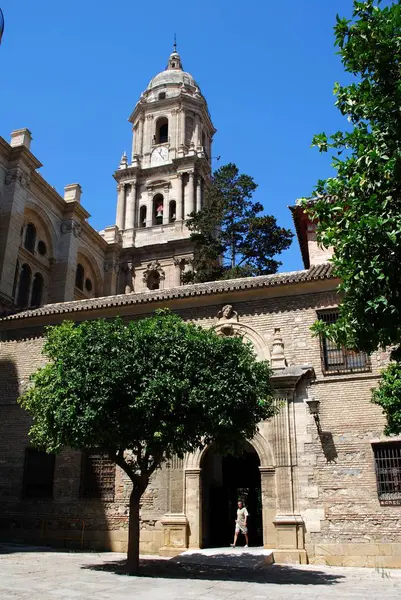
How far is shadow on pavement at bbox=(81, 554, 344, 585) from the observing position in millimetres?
11539

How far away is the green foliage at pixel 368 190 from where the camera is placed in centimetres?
816

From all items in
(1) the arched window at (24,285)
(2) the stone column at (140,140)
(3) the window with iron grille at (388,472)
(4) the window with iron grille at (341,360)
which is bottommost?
(3) the window with iron grille at (388,472)

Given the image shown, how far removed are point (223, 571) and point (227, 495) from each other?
6.15 m

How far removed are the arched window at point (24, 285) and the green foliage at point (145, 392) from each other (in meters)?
19.4

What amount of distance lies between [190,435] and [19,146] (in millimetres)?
23325

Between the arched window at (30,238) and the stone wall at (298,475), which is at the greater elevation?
the arched window at (30,238)

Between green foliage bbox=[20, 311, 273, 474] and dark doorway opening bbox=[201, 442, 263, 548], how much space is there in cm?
353

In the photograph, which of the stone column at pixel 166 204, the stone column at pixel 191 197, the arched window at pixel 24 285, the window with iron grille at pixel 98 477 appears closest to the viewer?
the window with iron grille at pixel 98 477

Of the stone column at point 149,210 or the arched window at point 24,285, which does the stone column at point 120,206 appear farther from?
the arched window at point 24,285

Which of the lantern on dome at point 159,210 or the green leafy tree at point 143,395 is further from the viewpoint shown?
the lantern on dome at point 159,210

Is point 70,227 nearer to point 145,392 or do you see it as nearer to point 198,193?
point 198,193

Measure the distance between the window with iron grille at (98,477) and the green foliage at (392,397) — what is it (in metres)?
8.75

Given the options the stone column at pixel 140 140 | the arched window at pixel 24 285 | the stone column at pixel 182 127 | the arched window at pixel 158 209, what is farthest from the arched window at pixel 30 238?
the stone column at pixel 182 127

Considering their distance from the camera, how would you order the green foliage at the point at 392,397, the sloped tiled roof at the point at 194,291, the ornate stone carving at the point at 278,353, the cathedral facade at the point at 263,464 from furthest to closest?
the sloped tiled roof at the point at 194,291 < the ornate stone carving at the point at 278,353 < the cathedral facade at the point at 263,464 < the green foliage at the point at 392,397
